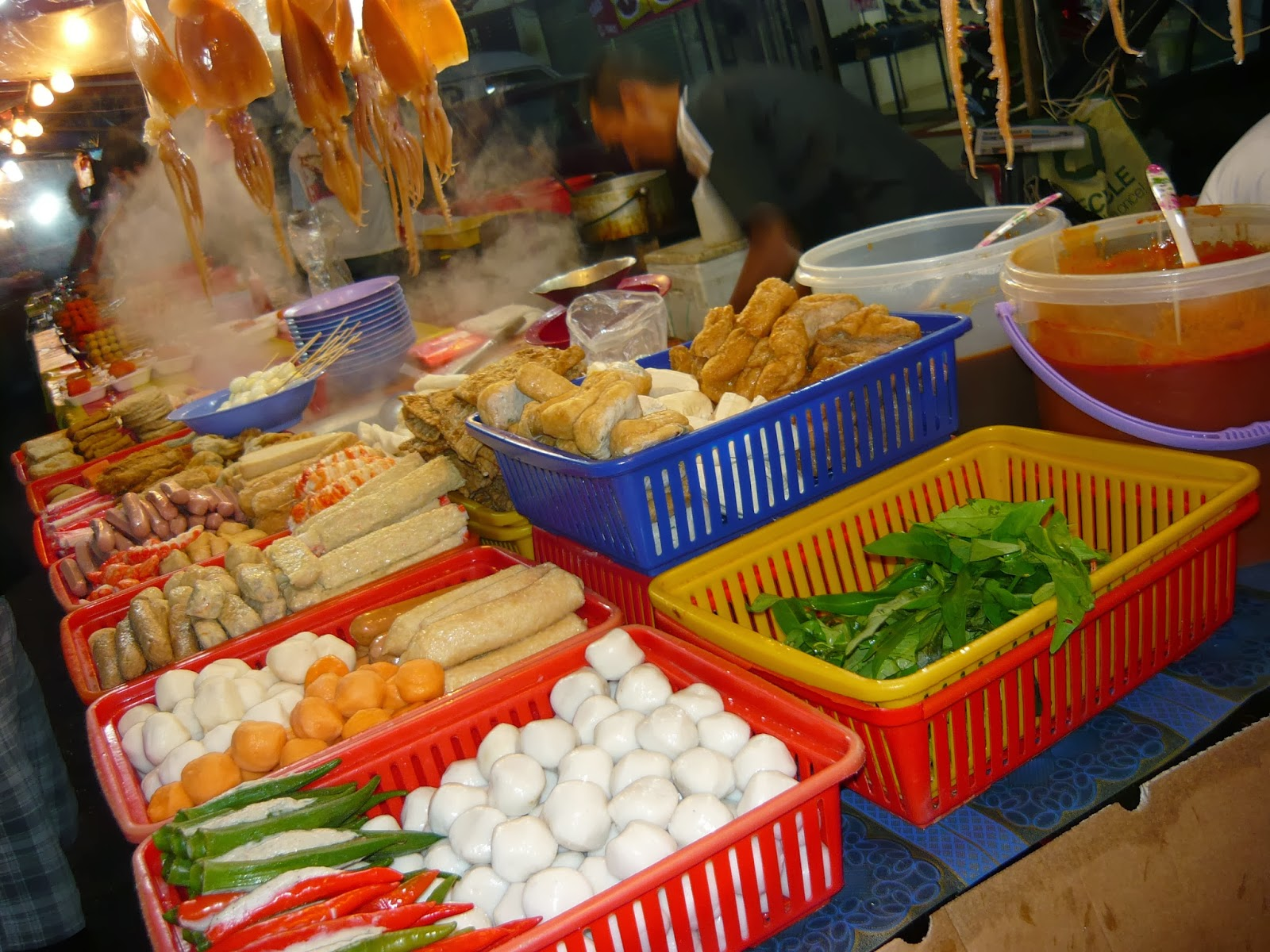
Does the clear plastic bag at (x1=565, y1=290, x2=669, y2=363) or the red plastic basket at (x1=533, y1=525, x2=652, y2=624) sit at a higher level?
the clear plastic bag at (x1=565, y1=290, x2=669, y2=363)

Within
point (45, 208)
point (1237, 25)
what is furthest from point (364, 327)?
point (45, 208)

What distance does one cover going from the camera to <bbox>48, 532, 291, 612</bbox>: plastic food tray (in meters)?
2.53

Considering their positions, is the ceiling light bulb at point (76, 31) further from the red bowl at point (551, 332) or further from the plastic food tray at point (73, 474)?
the red bowl at point (551, 332)

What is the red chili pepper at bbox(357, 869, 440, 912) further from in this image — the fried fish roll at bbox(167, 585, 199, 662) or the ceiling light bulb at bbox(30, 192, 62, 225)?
the ceiling light bulb at bbox(30, 192, 62, 225)

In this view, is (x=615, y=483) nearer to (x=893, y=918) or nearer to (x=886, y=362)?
(x=886, y=362)

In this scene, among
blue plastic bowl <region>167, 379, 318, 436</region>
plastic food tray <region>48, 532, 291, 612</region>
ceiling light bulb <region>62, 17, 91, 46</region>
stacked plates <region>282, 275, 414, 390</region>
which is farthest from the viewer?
ceiling light bulb <region>62, 17, 91, 46</region>

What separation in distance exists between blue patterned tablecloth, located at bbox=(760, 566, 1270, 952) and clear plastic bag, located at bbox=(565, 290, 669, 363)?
68.2 inches

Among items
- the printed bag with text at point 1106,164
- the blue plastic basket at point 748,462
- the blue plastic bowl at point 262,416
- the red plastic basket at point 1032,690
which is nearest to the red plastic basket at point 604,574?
the blue plastic basket at point 748,462

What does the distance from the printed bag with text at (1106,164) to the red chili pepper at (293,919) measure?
17.2 feet

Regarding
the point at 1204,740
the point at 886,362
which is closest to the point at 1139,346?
A: the point at 886,362

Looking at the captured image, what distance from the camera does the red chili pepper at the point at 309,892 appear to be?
1080 millimetres

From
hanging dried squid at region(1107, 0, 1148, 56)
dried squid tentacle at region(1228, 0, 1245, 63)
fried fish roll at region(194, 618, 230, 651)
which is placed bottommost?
fried fish roll at region(194, 618, 230, 651)

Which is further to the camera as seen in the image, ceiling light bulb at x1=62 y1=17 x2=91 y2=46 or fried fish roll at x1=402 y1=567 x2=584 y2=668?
ceiling light bulb at x1=62 y1=17 x2=91 y2=46

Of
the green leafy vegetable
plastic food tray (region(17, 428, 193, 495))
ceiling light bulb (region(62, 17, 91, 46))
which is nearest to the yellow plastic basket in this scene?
the green leafy vegetable
